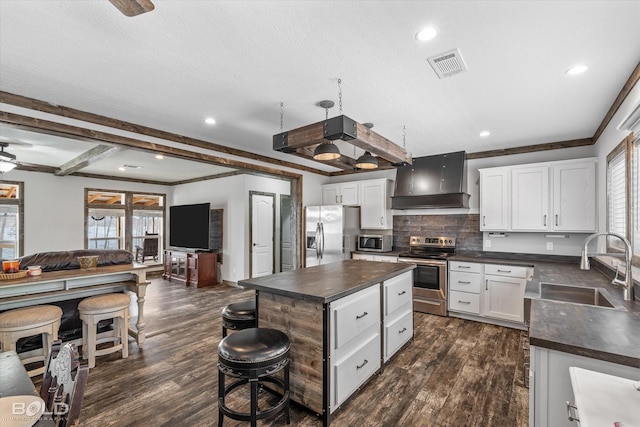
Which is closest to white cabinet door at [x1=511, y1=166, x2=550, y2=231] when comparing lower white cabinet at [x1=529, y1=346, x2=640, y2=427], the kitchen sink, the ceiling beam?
the kitchen sink

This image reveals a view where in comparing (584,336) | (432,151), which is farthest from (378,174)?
(584,336)

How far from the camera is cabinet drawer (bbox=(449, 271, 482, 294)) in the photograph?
4.20 metres

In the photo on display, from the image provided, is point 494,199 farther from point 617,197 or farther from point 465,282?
point 617,197

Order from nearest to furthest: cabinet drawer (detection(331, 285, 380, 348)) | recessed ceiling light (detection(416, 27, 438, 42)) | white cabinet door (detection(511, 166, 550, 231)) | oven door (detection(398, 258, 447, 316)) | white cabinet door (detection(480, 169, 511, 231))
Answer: recessed ceiling light (detection(416, 27, 438, 42)) < cabinet drawer (detection(331, 285, 380, 348)) < white cabinet door (detection(511, 166, 550, 231)) < white cabinet door (detection(480, 169, 511, 231)) < oven door (detection(398, 258, 447, 316))

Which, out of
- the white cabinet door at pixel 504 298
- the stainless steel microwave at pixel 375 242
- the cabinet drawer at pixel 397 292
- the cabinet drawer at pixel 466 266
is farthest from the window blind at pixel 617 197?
the stainless steel microwave at pixel 375 242

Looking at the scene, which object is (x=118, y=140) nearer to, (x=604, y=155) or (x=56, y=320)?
(x=56, y=320)

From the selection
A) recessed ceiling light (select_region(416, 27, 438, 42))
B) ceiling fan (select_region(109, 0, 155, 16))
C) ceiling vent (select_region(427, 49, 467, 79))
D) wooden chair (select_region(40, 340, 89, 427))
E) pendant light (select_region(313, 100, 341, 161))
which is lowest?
wooden chair (select_region(40, 340, 89, 427))

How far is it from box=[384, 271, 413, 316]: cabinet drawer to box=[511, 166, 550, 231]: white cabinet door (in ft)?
6.79

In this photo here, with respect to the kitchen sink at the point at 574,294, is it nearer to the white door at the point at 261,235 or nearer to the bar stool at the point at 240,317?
the bar stool at the point at 240,317

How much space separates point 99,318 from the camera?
2.92m

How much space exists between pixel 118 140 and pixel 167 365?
2.60 meters

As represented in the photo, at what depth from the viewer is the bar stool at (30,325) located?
242 cm

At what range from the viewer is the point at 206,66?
2193 millimetres

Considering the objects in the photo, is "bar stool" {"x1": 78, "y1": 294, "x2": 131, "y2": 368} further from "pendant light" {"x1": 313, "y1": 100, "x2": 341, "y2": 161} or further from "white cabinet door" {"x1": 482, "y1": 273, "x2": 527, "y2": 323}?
"white cabinet door" {"x1": 482, "y1": 273, "x2": 527, "y2": 323}
